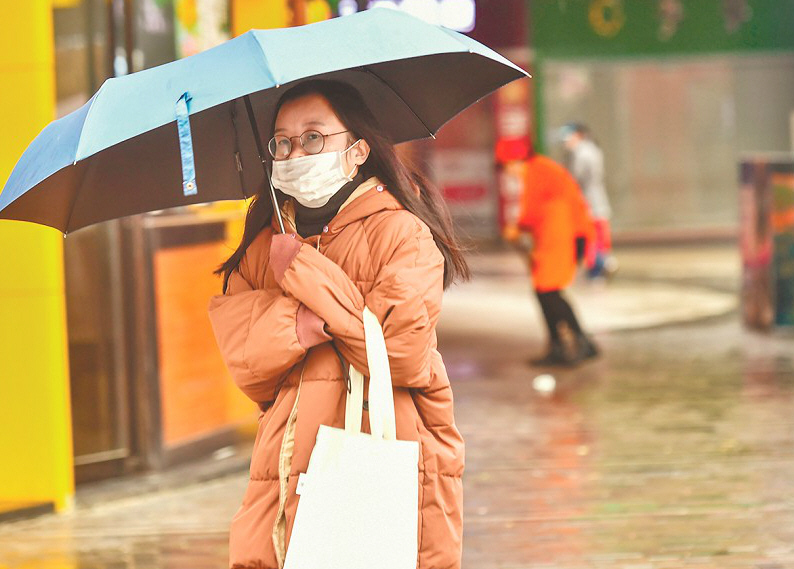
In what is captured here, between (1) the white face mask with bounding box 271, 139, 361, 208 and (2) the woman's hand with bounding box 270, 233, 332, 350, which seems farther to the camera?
(1) the white face mask with bounding box 271, 139, 361, 208

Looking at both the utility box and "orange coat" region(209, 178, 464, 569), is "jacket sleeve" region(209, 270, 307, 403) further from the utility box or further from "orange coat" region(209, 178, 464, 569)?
the utility box

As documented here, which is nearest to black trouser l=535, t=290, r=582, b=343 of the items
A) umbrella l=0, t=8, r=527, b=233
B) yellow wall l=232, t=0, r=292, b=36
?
yellow wall l=232, t=0, r=292, b=36

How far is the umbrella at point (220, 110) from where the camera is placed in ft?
9.07

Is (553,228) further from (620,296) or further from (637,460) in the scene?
(620,296)

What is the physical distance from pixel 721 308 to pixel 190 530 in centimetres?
817

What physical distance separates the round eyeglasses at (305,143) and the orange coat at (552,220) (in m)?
6.72

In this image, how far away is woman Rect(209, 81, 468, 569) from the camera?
2.81m

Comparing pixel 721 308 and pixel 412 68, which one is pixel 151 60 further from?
pixel 721 308

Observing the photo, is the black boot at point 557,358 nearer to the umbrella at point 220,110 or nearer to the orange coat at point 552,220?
the orange coat at point 552,220

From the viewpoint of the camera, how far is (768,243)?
1073 centimetres

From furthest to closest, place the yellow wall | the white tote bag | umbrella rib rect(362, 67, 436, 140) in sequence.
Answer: the yellow wall, umbrella rib rect(362, 67, 436, 140), the white tote bag

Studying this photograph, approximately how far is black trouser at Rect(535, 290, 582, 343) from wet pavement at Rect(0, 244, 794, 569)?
0.37 metres

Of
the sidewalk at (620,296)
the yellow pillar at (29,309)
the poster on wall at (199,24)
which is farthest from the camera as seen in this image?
the sidewalk at (620,296)

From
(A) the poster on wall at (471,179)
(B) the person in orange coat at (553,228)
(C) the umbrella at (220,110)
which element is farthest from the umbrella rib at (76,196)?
(A) the poster on wall at (471,179)
